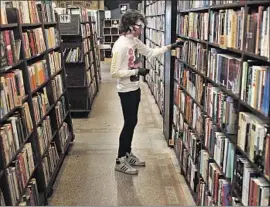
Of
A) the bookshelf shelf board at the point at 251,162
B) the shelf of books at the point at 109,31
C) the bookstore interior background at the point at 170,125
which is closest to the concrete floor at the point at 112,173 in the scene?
the bookstore interior background at the point at 170,125

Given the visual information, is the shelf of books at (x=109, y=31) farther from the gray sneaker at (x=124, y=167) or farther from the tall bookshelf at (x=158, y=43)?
the gray sneaker at (x=124, y=167)

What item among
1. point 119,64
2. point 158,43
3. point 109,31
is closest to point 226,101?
point 119,64

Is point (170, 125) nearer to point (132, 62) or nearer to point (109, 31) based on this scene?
point (132, 62)

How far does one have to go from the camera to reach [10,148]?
2.04 meters

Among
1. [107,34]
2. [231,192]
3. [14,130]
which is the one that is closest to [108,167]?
[14,130]

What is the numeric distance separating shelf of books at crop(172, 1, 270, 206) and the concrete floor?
0.27 meters

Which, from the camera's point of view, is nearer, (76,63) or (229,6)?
(229,6)

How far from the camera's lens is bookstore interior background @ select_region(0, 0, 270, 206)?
5.33 feet

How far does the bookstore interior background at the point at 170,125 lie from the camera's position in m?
1.62

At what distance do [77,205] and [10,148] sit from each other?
0.98 metres

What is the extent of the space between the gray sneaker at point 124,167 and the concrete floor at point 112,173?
48 mm

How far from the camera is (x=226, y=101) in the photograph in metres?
1.98

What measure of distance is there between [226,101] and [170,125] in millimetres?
1969

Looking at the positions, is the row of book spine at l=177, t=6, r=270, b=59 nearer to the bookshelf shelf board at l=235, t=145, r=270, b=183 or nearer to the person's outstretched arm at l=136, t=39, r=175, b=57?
the bookshelf shelf board at l=235, t=145, r=270, b=183
